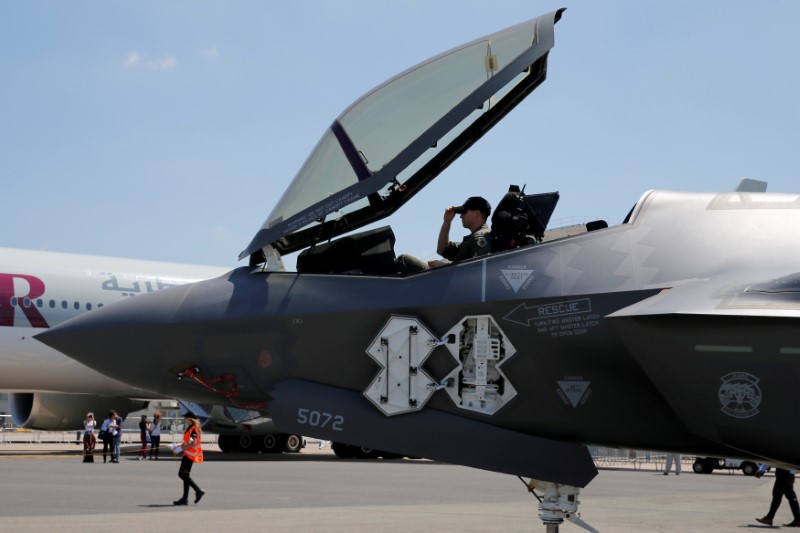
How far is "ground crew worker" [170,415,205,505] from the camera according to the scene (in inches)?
595

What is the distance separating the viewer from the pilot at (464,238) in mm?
6281

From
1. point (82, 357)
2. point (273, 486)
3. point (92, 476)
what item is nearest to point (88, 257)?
point (92, 476)

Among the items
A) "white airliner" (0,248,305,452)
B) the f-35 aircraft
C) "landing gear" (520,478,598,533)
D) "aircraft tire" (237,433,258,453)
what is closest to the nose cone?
the f-35 aircraft

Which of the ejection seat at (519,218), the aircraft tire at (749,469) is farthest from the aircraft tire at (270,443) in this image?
the ejection seat at (519,218)

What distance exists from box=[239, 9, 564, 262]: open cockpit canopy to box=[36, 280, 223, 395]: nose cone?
2.20 ft

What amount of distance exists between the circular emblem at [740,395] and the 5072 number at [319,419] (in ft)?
7.58

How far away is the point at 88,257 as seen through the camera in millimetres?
26984

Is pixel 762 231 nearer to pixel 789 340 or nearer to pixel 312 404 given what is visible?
pixel 789 340

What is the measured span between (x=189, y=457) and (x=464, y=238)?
34.0 feet

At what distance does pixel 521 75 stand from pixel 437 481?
16574mm

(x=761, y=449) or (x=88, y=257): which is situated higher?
(x=88, y=257)

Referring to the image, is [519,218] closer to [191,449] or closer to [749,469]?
[191,449]

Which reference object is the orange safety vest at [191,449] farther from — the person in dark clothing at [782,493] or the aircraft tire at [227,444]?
the aircraft tire at [227,444]

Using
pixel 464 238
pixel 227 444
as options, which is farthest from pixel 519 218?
pixel 227 444
